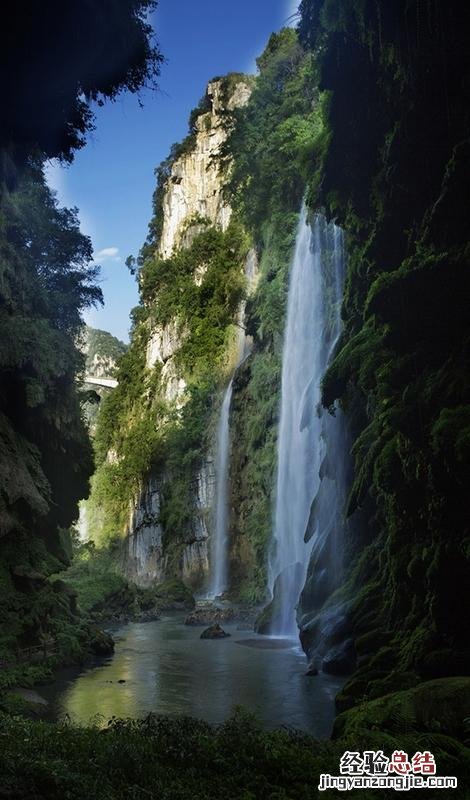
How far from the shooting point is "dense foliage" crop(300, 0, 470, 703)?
823cm

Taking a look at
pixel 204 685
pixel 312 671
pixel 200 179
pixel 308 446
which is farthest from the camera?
pixel 200 179

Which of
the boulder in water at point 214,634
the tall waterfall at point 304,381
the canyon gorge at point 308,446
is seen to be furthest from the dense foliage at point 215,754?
the tall waterfall at point 304,381

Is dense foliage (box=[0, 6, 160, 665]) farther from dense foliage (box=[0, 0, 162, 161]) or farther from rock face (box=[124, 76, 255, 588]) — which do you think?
rock face (box=[124, 76, 255, 588])

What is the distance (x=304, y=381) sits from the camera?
2747 cm

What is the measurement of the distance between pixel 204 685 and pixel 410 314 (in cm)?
858

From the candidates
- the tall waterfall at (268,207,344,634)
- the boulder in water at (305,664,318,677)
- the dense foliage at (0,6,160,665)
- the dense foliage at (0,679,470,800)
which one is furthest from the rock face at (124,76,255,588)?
the dense foliage at (0,679,470,800)

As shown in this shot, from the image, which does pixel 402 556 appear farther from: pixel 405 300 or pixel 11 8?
pixel 11 8

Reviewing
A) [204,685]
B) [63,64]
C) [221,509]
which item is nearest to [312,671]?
[204,685]

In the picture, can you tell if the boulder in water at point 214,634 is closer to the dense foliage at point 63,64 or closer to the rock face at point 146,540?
the dense foliage at point 63,64

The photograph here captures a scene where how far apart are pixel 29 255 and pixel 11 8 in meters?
16.0

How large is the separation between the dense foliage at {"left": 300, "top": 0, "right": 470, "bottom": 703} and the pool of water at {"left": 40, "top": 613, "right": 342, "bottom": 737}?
140 cm

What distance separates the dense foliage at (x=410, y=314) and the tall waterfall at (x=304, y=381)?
37.9ft

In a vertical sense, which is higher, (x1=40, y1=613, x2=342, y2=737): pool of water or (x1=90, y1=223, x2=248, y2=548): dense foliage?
(x1=90, y1=223, x2=248, y2=548): dense foliage

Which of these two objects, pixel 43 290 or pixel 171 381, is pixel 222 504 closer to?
pixel 171 381
